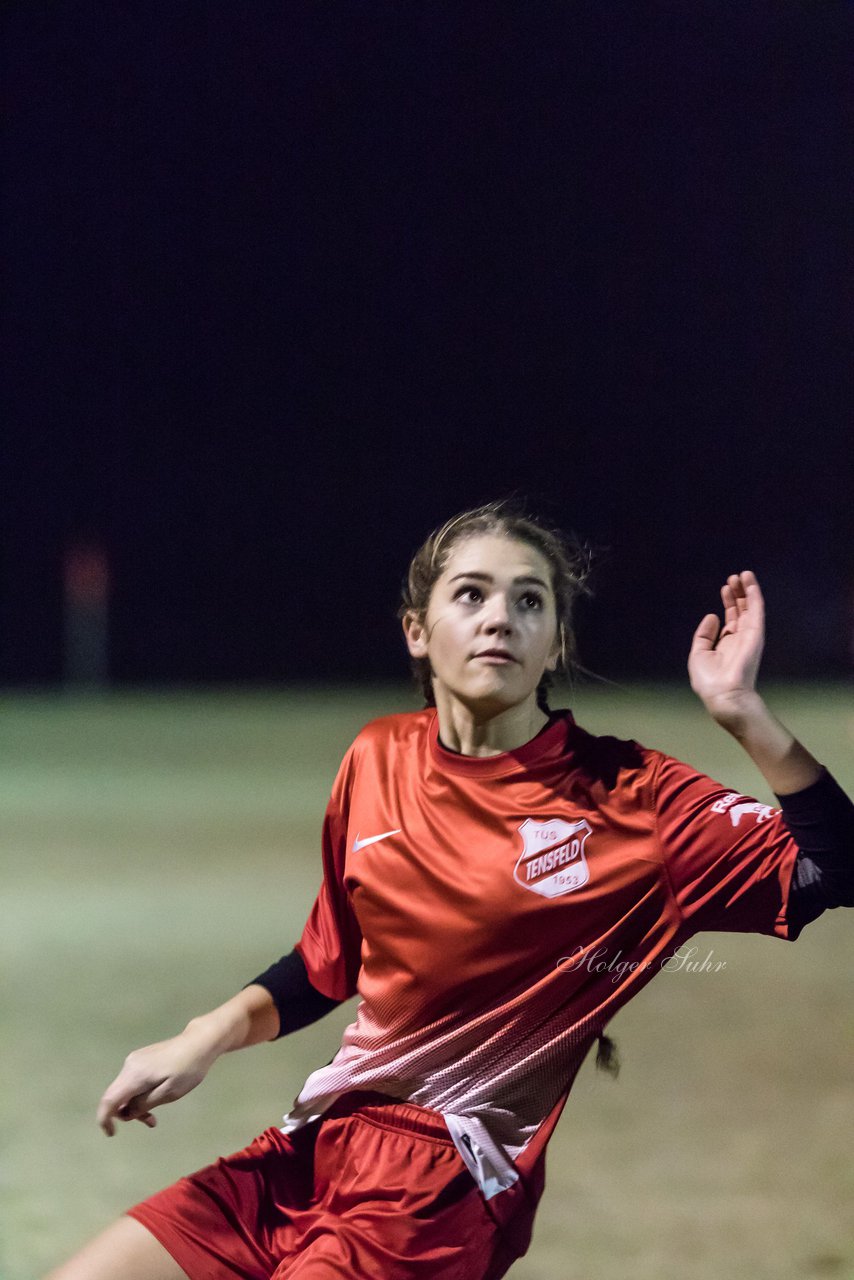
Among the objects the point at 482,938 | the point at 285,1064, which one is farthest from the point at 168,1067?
the point at 285,1064

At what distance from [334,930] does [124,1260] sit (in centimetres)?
50

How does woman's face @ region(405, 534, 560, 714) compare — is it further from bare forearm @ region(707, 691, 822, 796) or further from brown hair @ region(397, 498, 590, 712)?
bare forearm @ region(707, 691, 822, 796)

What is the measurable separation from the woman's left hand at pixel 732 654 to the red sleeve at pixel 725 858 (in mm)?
121

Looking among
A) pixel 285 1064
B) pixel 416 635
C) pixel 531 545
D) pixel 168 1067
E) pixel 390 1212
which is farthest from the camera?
pixel 285 1064

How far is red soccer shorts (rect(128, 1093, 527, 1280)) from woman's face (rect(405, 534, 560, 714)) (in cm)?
56

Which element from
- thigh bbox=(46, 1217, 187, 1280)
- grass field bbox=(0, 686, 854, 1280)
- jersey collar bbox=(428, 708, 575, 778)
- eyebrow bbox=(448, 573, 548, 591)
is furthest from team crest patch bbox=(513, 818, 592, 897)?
grass field bbox=(0, 686, 854, 1280)

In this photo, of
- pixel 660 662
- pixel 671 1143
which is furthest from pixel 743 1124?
pixel 660 662

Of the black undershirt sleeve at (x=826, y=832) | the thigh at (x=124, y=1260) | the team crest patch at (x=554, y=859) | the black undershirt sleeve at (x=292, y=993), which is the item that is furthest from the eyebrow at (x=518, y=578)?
the thigh at (x=124, y=1260)

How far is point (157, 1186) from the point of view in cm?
315

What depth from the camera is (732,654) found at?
1.62 meters

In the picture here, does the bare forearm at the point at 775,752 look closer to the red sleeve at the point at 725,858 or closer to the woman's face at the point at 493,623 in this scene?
the red sleeve at the point at 725,858

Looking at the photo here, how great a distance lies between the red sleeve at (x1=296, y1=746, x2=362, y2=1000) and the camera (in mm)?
1895

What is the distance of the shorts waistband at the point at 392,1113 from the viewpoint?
1692 mm

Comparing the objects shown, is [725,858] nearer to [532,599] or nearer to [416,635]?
[532,599]
